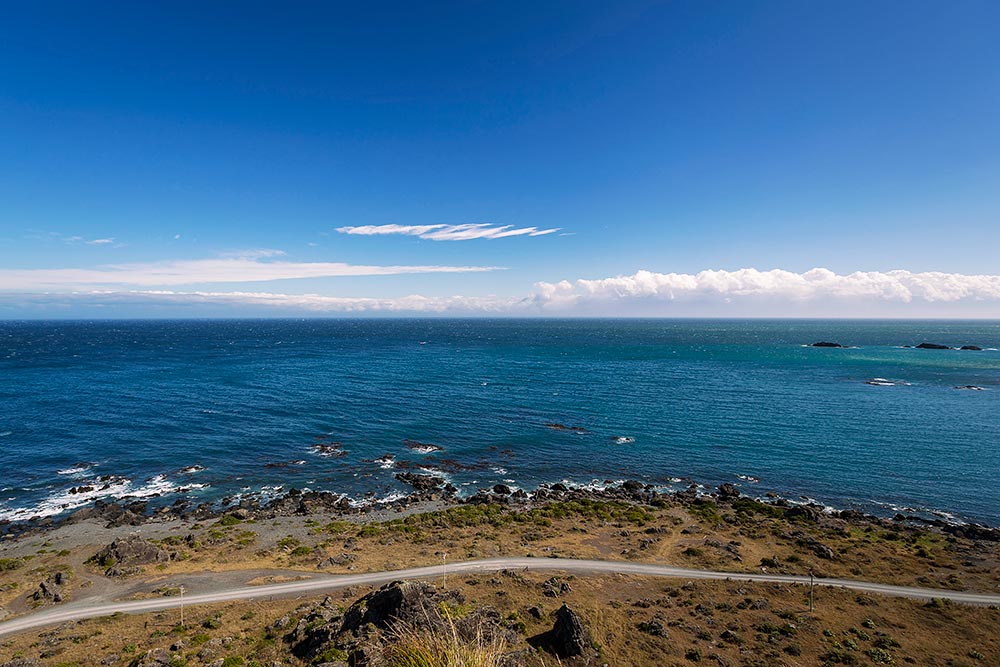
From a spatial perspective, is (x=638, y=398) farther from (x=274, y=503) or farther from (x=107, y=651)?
(x=107, y=651)

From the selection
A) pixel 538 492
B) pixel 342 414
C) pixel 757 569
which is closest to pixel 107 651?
pixel 538 492

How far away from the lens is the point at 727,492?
59125mm

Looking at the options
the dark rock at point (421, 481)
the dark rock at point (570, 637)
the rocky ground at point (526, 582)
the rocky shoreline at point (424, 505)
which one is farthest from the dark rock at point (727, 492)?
the dark rock at point (421, 481)

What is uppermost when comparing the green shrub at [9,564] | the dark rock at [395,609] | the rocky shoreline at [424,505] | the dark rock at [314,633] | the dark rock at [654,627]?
the dark rock at [395,609]

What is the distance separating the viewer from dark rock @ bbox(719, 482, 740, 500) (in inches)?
2309

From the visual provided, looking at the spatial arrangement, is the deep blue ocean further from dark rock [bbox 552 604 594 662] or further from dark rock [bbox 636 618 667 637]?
dark rock [bbox 552 604 594 662]

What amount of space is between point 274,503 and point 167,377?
102 metres

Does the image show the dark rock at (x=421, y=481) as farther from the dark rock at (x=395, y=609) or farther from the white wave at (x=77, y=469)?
the white wave at (x=77, y=469)

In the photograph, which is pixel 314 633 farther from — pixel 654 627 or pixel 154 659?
pixel 654 627

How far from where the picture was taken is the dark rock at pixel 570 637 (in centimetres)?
2816

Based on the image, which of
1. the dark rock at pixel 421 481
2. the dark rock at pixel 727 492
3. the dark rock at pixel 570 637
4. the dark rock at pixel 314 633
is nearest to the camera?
the dark rock at pixel 314 633

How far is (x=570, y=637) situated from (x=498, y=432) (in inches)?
2236

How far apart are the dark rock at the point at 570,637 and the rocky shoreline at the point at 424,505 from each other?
28.2 m

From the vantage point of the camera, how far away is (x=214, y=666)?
26266 millimetres
